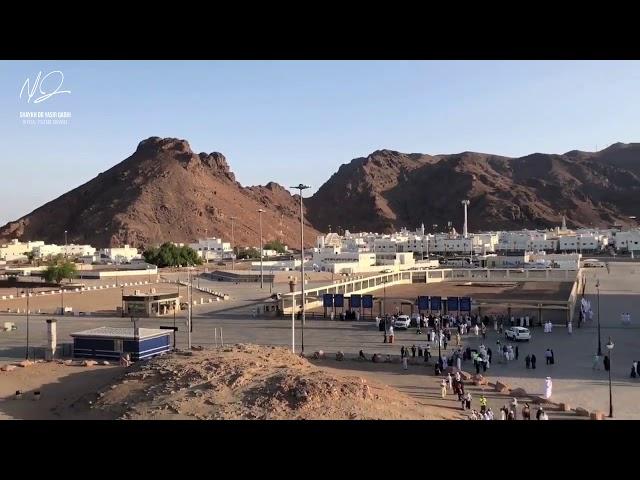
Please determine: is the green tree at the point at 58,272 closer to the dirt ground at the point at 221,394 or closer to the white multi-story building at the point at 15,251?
the dirt ground at the point at 221,394

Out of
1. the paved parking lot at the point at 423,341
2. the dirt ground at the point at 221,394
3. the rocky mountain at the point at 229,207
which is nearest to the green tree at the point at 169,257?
the paved parking lot at the point at 423,341

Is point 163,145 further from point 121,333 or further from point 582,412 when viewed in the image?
point 582,412

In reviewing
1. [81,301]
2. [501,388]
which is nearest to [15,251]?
[81,301]

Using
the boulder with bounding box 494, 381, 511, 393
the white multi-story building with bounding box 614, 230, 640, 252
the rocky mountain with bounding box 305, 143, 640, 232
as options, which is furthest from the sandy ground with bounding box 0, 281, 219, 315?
the rocky mountain with bounding box 305, 143, 640, 232

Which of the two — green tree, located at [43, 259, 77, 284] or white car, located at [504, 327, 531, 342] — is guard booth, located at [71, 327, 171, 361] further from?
green tree, located at [43, 259, 77, 284]
